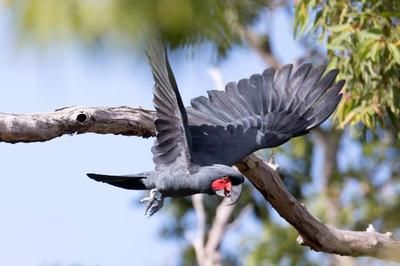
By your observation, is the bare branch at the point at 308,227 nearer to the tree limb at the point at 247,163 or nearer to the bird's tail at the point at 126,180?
the tree limb at the point at 247,163

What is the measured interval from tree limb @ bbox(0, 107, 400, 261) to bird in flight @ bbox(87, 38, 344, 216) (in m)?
0.17

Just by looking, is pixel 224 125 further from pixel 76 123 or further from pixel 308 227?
pixel 76 123

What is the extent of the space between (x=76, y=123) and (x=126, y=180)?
36cm

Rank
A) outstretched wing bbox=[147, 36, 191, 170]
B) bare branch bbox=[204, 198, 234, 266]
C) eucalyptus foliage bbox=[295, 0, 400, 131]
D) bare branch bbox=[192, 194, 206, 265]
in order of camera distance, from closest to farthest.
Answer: outstretched wing bbox=[147, 36, 191, 170] → eucalyptus foliage bbox=[295, 0, 400, 131] → bare branch bbox=[204, 198, 234, 266] → bare branch bbox=[192, 194, 206, 265]

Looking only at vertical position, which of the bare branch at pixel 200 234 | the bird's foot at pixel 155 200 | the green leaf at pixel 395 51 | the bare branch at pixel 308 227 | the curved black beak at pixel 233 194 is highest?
the bird's foot at pixel 155 200

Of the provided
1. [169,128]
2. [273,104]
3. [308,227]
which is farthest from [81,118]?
[308,227]

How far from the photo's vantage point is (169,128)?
295 cm

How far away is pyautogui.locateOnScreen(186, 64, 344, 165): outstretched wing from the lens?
11.8ft

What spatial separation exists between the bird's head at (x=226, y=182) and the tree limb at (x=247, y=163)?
35 centimetres

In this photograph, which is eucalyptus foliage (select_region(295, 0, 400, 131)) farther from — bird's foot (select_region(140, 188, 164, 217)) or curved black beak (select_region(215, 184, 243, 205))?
bird's foot (select_region(140, 188, 164, 217))

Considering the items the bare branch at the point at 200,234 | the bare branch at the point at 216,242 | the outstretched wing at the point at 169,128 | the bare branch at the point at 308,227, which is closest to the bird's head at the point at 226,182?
the outstretched wing at the point at 169,128

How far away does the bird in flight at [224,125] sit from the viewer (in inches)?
116

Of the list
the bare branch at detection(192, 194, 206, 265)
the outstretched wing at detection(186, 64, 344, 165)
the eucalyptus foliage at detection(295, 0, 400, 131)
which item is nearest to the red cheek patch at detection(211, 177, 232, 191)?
the outstretched wing at detection(186, 64, 344, 165)

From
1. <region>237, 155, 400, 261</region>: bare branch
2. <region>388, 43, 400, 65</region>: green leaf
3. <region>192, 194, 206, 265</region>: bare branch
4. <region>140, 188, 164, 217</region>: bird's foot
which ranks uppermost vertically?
<region>140, 188, 164, 217</region>: bird's foot
